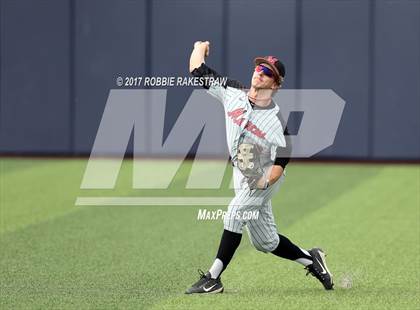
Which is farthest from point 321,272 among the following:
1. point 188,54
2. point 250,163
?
point 188,54

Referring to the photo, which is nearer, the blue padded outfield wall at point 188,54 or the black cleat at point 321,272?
the black cleat at point 321,272

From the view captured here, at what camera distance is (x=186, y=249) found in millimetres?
10242

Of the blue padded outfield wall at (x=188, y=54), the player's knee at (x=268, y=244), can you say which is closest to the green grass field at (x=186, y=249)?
the player's knee at (x=268, y=244)

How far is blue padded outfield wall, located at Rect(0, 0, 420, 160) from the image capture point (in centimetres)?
1866

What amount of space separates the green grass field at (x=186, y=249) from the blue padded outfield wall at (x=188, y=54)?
236 cm

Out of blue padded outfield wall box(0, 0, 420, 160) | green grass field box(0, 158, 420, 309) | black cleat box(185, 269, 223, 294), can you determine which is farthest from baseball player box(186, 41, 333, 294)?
blue padded outfield wall box(0, 0, 420, 160)

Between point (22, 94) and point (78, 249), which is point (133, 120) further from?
point (78, 249)

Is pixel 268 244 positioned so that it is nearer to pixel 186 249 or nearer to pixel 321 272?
pixel 321 272

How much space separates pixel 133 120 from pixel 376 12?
4.67m

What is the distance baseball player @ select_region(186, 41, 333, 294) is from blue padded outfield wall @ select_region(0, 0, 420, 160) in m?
11.2

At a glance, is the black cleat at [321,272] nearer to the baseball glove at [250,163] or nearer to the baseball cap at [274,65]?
the baseball glove at [250,163]

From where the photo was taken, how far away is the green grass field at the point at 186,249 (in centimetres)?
772

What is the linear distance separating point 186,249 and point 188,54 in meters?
9.12

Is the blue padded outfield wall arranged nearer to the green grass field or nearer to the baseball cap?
the green grass field
